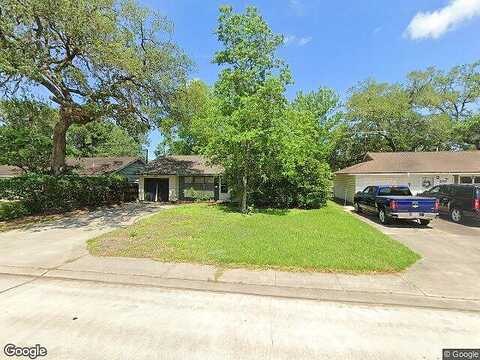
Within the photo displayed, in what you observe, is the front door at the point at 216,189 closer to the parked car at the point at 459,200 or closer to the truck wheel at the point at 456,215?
the parked car at the point at 459,200

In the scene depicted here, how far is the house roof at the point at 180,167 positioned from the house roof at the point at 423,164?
36.1 ft

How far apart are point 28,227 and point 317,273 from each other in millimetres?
11276

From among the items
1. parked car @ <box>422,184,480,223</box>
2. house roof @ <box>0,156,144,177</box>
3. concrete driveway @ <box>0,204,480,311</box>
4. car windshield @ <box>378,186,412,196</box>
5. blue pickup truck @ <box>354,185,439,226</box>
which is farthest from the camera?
house roof @ <box>0,156,144,177</box>

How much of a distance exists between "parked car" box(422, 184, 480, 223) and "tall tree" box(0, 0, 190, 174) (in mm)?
15421

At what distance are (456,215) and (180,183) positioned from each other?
1848 cm

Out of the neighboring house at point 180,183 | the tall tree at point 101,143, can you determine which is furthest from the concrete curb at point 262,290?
the tall tree at point 101,143

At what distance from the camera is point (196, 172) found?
23422mm

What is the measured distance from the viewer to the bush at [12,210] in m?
12.9

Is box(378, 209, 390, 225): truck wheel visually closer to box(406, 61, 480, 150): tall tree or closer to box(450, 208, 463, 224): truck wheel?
box(450, 208, 463, 224): truck wheel

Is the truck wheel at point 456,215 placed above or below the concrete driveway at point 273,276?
above

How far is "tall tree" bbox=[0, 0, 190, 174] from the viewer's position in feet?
38.5

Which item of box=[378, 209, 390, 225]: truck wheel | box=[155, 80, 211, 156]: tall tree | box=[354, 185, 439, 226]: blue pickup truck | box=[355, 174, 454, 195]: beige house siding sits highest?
box=[155, 80, 211, 156]: tall tree

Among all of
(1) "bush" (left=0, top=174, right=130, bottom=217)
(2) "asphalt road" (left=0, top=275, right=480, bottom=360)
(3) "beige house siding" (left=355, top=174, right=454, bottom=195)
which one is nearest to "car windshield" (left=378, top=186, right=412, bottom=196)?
(3) "beige house siding" (left=355, top=174, right=454, bottom=195)

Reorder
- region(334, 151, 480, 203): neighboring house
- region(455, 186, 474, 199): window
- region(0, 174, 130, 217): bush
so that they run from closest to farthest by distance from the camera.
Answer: region(455, 186, 474, 199): window < region(0, 174, 130, 217): bush < region(334, 151, 480, 203): neighboring house
